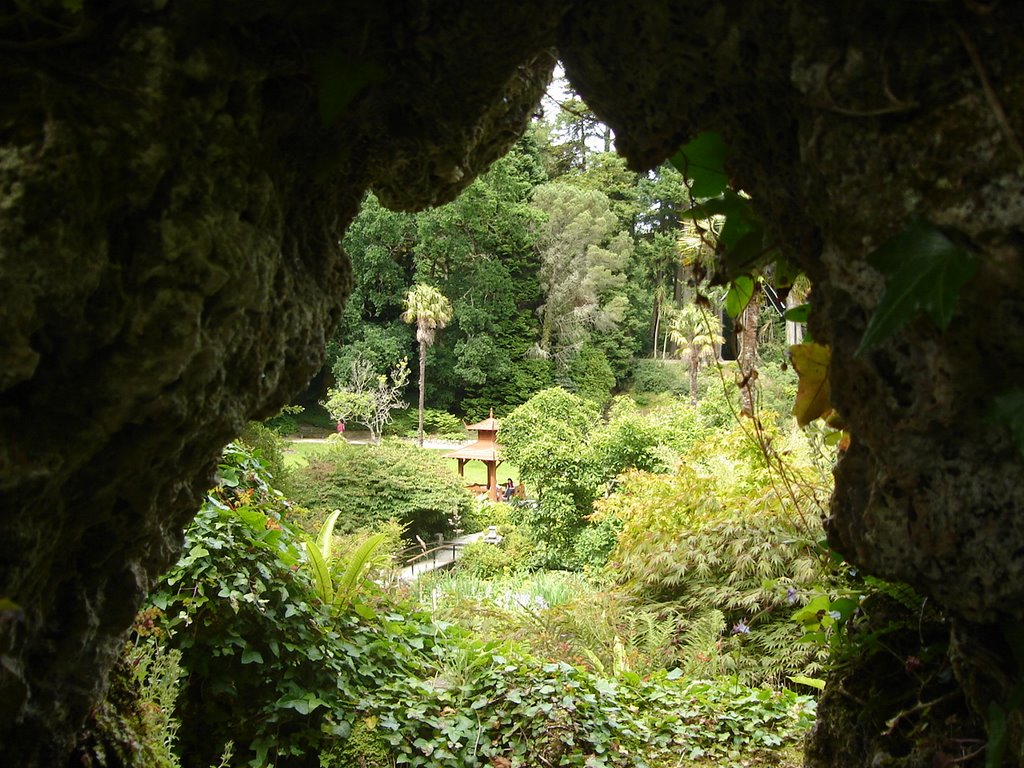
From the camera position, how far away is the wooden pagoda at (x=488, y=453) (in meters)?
21.9

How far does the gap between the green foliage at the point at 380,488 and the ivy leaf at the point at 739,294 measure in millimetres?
13384

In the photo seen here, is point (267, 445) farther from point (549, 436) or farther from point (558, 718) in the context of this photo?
point (549, 436)

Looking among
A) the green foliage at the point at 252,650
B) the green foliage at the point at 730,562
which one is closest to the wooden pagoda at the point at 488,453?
the green foliage at the point at 730,562

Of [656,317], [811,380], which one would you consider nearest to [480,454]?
[811,380]

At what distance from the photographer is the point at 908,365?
121 cm

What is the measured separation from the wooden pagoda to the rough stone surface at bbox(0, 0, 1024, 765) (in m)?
20.1

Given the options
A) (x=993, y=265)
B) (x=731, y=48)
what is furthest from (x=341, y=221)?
(x=993, y=265)

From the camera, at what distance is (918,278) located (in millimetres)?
1085

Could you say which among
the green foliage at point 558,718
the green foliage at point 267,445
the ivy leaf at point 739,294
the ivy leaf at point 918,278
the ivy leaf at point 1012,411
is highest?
the ivy leaf at point 739,294

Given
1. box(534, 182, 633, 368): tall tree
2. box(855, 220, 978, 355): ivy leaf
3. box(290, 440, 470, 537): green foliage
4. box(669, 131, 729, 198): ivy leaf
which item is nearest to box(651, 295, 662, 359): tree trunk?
box(534, 182, 633, 368): tall tree

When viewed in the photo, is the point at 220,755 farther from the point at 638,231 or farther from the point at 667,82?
the point at 638,231

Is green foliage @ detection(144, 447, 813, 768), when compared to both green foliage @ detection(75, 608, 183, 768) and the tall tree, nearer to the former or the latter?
green foliage @ detection(75, 608, 183, 768)

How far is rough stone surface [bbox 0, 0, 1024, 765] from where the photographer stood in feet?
3.67

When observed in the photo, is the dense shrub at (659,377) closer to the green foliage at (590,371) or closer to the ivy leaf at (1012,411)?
the green foliage at (590,371)
